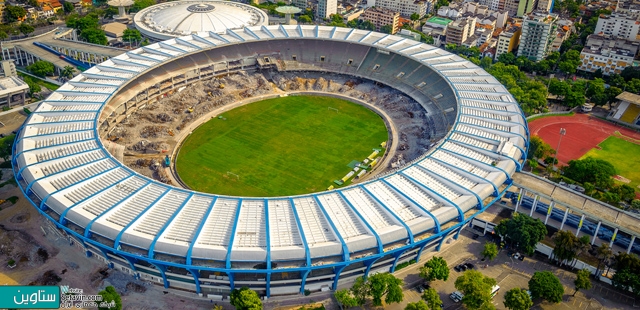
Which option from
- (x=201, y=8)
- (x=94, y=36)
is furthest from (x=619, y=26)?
(x=94, y=36)

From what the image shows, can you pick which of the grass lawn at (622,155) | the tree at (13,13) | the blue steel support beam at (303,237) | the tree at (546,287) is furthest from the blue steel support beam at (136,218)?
the tree at (13,13)

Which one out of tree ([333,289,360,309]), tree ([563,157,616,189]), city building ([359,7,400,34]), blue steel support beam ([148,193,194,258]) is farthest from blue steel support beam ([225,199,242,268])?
city building ([359,7,400,34])

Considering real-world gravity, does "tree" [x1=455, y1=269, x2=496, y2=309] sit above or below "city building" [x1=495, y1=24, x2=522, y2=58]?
below

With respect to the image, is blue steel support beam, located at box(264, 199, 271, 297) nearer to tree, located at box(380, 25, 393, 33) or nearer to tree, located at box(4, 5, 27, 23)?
tree, located at box(380, 25, 393, 33)

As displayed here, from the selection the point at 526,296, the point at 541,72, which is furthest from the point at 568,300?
the point at 541,72

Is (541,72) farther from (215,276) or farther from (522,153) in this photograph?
(215,276)

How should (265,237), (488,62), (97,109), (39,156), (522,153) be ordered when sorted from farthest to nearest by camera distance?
(488,62) < (97,109) < (522,153) < (39,156) < (265,237)
